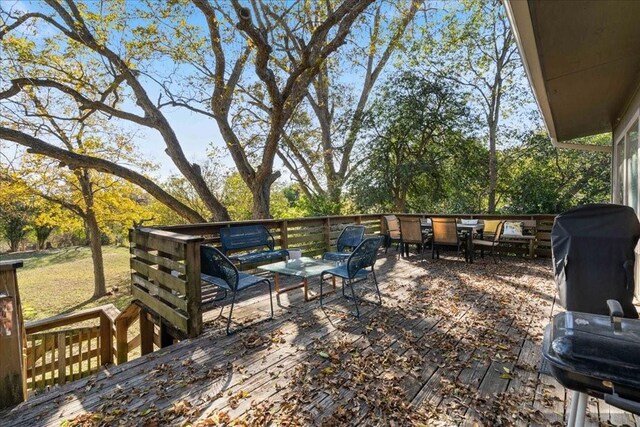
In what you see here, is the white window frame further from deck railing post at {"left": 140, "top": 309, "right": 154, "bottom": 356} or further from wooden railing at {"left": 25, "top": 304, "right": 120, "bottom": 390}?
wooden railing at {"left": 25, "top": 304, "right": 120, "bottom": 390}

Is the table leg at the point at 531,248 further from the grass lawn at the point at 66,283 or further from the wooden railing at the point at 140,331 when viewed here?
the grass lawn at the point at 66,283

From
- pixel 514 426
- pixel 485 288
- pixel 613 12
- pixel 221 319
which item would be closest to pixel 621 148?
pixel 485 288

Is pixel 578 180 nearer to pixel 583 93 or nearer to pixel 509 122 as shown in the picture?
pixel 509 122

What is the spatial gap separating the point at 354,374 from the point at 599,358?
1.69 m

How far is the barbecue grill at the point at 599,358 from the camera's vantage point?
0.94 metres

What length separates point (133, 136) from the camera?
37.2 ft

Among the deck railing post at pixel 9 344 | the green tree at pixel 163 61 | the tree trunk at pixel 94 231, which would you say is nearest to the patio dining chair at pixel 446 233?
the green tree at pixel 163 61

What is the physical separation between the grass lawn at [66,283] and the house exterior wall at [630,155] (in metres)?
10.8

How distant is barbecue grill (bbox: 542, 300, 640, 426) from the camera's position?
94 centimetres

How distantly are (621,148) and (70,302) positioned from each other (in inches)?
569

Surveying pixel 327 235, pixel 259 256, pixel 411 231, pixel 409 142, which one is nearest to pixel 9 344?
pixel 259 256

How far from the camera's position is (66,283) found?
490 inches

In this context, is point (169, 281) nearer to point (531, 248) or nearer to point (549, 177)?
point (531, 248)

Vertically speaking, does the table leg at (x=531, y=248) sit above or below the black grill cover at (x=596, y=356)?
below
